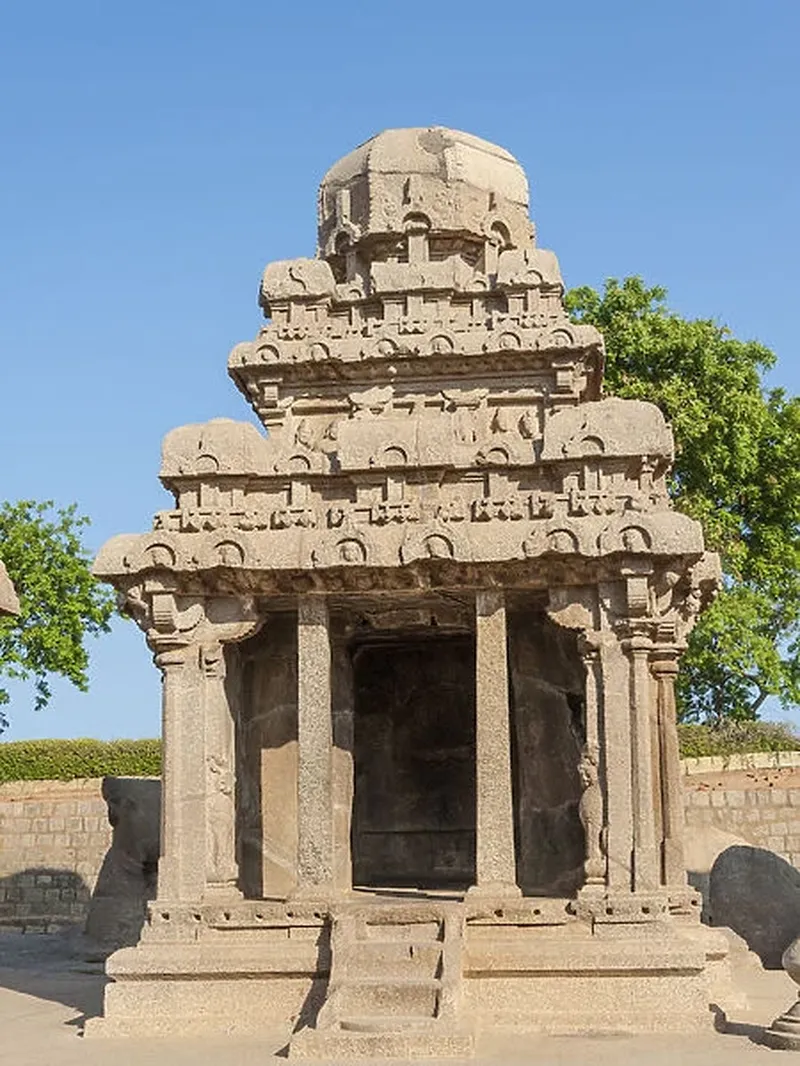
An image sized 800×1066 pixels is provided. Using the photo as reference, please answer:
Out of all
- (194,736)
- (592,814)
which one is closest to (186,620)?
(194,736)

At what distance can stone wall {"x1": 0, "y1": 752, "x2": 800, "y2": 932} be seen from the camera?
82.3ft

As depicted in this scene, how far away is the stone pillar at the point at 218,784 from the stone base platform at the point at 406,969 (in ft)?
1.60

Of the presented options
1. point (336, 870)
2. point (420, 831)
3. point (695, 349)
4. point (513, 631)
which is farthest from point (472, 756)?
point (695, 349)

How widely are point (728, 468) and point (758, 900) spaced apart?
1399 centimetres

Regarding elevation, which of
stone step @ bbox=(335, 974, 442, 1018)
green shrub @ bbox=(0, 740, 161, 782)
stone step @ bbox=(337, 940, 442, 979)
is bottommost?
stone step @ bbox=(335, 974, 442, 1018)

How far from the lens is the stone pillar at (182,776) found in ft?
37.8

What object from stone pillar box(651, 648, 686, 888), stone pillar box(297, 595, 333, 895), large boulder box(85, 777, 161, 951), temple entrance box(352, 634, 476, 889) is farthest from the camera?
large boulder box(85, 777, 161, 951)

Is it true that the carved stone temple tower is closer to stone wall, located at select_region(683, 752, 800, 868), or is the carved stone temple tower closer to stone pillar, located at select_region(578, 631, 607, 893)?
stone pillar, located at select_region(578, 631, 607, 893)

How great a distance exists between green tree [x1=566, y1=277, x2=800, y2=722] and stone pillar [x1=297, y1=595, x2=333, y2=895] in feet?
58.9

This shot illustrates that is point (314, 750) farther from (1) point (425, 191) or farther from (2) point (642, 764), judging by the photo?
(1) point (425, 191)

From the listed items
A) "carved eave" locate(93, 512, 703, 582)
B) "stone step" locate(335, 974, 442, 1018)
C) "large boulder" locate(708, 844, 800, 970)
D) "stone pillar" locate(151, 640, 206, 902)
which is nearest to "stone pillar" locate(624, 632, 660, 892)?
"carved eave" locate(93, 512, 703, 582)

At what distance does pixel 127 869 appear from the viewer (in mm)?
18219

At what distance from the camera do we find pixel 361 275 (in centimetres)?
1443

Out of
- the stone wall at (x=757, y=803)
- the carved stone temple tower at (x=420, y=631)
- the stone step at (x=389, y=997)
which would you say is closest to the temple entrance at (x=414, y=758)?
the carved stone temple tower at (x=420, y=631)
